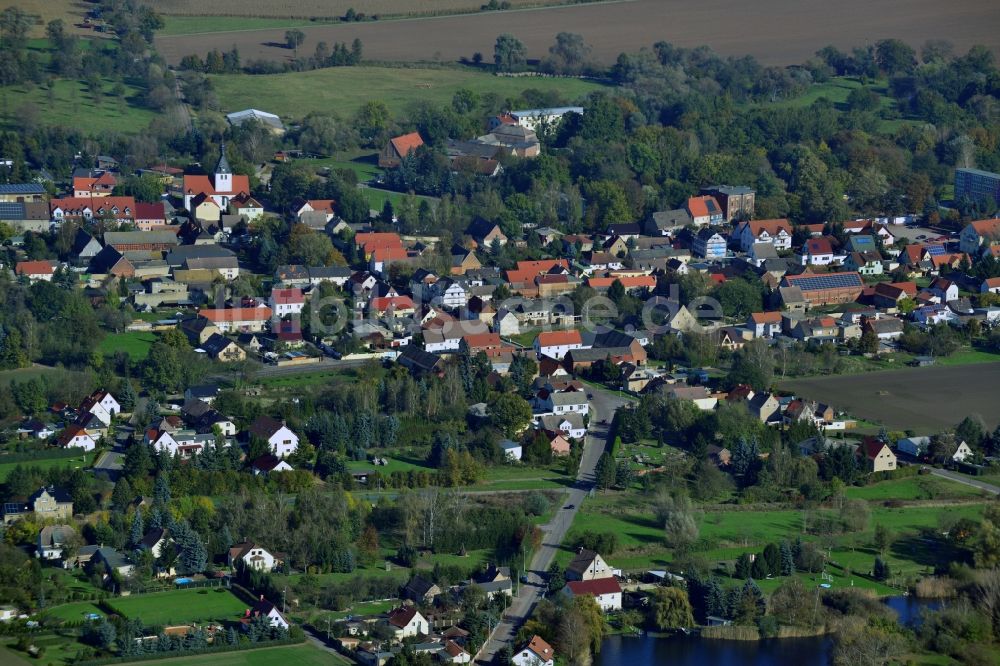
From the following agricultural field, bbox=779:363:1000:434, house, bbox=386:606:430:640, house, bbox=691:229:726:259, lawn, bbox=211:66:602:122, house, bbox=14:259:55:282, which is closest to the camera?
house, bbox=386:606:430:640

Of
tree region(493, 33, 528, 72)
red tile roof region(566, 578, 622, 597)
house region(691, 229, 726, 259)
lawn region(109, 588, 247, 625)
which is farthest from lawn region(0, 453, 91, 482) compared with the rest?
tree region(493, 33, 528, 72)

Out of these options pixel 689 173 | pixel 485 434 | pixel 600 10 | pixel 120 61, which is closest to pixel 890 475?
pixel 485 434

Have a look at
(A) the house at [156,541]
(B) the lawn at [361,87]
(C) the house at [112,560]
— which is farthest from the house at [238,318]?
(B) the lawn at [361,87]

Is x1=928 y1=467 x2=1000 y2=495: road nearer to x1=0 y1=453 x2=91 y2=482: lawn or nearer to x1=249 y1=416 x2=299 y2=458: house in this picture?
x1=249 y1=416 x2=299 y2=458: house

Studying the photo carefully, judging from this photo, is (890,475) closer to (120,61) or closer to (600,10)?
(120,61)

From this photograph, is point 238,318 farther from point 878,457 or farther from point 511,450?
point 878,457
